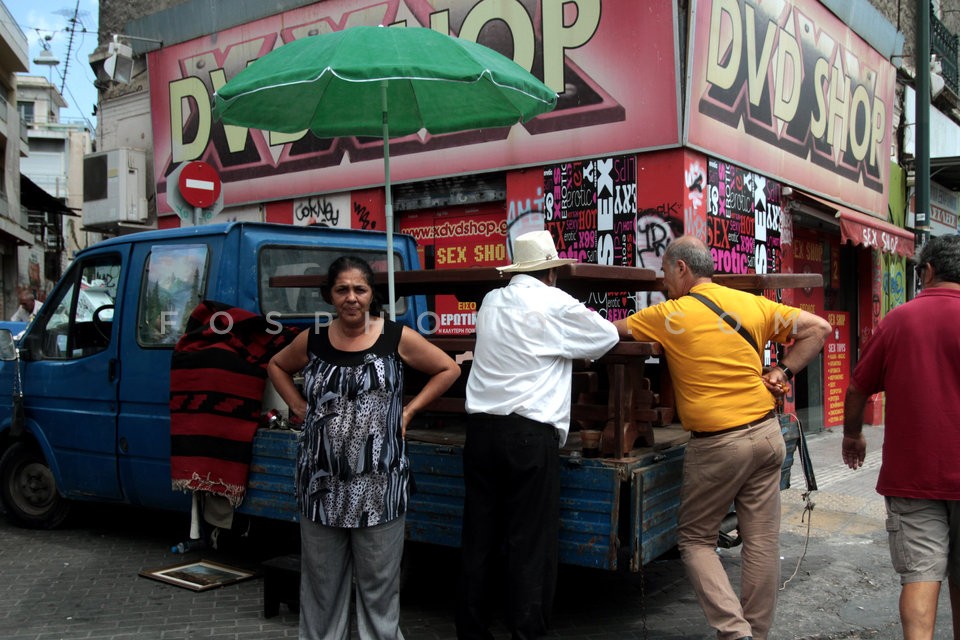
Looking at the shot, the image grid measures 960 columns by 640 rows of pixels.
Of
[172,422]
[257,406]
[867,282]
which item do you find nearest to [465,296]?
[257,406]

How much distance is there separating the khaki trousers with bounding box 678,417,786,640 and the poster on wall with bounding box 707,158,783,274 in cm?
511

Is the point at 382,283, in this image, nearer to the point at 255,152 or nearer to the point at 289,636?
the point at 289,636

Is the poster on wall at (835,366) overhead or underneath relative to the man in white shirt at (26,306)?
underneath

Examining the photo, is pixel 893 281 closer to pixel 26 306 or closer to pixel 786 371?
pixel 786 371

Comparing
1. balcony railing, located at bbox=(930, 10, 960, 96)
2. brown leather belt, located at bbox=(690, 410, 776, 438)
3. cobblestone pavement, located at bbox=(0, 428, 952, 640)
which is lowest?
cobblestone pavement, located at bbox=(0, 428, 952, 640)

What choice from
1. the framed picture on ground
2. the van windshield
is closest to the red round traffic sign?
the van windshield

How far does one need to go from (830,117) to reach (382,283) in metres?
8.96

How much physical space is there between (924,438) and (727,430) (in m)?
0.74

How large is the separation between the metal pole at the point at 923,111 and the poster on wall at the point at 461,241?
447cm

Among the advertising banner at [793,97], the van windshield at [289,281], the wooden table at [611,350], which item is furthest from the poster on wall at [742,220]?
the van windshield at [289,281]

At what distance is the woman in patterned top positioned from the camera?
3.29m

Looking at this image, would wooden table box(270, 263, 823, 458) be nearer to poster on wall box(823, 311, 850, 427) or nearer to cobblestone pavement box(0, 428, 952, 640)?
cobblestone pavement box(0, 428, 952, 640)

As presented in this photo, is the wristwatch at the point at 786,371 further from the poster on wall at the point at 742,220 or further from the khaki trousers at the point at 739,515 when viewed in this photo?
the poster on wall at the point at 742,220

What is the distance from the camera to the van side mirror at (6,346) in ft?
18.2
